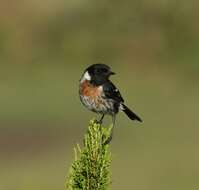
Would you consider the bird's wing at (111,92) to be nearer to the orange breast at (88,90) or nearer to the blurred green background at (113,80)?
the orange breast at (88,90)

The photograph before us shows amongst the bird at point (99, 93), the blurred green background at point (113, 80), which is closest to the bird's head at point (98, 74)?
the bird at point (99, 93)

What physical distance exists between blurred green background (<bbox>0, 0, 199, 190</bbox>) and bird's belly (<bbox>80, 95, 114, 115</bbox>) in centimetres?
696

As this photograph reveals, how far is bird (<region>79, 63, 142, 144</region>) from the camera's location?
6.72 metres

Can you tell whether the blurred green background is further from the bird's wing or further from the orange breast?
the orange breast

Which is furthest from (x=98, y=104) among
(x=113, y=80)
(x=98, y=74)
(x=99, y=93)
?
(x=113, y=80)

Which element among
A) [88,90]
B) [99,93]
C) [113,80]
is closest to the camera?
[88,90]

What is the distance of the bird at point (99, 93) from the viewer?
6.72 m

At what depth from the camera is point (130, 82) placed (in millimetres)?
24531

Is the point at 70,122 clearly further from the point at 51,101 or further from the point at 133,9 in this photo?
the point at 133,9

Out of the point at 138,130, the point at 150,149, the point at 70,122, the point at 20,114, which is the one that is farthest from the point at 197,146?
Answer: the point at 20,114

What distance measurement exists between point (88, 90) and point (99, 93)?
139mm

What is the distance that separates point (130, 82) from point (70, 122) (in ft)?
19.4

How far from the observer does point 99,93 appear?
6.87 metres

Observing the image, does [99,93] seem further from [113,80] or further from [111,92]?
[113,80]
